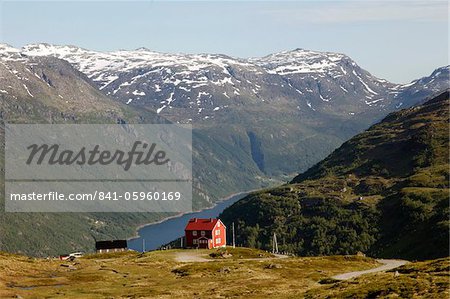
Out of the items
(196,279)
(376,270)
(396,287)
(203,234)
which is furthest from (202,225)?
(396,287)

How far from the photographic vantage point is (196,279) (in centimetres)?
11619

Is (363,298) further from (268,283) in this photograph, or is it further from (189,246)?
(189,246)

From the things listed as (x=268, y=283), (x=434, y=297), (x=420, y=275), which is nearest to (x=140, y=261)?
(x=268, y=283)

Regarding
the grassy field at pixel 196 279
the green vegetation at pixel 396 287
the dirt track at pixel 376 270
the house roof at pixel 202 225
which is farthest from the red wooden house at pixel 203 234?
the green vegetation at pixel 396 287

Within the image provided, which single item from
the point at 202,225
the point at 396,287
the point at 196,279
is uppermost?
the point at 202,225

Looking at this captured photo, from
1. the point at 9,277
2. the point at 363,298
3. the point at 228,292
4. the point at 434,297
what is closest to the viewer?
the point at 434,297

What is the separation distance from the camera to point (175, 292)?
99.9 meters

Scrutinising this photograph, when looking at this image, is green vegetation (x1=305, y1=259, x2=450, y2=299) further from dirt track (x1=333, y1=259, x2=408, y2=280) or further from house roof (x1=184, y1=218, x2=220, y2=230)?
house roof (x1=184, y1=218, x2=220, y2=230)

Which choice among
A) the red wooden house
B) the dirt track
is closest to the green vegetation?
the dirt track

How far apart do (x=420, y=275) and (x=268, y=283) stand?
25.8 meters

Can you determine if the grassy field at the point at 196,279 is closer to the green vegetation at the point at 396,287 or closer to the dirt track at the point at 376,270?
the green vegetation at the point at 396,287

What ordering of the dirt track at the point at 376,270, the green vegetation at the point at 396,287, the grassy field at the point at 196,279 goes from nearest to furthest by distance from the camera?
the green vegetation at the point at 396,287
the grassy field at the point at 196,279
the dirt track at the point at 376,270

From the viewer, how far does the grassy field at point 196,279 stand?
92.8 m

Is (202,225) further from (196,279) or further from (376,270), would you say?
(196,279)
